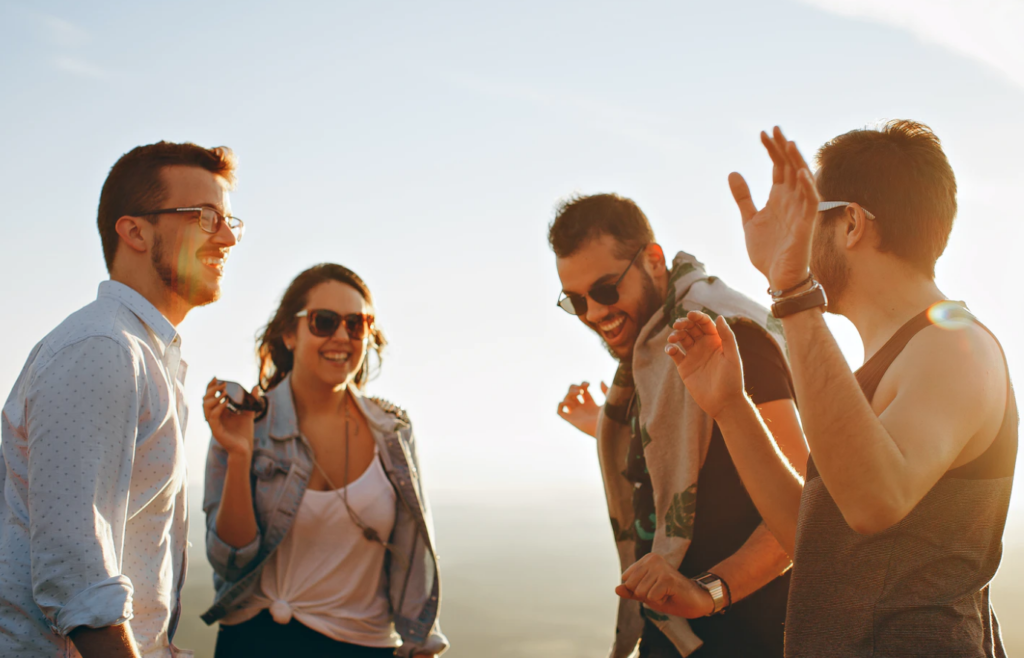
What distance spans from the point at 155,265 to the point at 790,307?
202cm

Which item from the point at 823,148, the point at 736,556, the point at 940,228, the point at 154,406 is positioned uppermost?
the point at 823,148

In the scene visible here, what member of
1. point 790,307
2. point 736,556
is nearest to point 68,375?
point 790,307

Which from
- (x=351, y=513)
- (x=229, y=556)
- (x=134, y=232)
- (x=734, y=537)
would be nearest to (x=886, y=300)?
(x=734, y=537)

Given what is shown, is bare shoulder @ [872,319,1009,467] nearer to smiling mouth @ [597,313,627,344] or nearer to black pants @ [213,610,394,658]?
smiling mouth @ [597,313,627,344]

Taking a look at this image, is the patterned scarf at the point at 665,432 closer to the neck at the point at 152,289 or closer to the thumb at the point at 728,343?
Result: the thumb at the point at 728,343

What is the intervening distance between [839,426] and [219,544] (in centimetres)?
317

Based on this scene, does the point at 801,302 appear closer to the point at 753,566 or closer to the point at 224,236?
the point at 753,566

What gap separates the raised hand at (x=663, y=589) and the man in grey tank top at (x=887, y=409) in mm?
621

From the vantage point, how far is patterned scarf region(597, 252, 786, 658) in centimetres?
285

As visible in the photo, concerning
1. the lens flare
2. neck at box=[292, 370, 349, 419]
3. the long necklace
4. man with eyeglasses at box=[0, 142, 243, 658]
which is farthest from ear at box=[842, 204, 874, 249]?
neck at box=[292, 370, 349, 419]

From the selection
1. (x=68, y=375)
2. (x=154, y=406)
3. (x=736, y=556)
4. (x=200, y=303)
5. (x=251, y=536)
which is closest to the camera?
(x=68, y=375)

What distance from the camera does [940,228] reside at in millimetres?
1916

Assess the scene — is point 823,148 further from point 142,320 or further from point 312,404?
point 312,404

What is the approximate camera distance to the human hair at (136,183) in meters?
2.67
